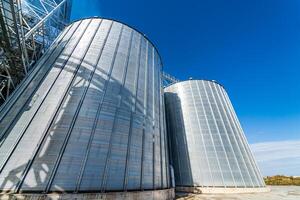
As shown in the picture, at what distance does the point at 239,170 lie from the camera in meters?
24.5

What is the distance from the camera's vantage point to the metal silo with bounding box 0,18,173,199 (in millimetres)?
10875

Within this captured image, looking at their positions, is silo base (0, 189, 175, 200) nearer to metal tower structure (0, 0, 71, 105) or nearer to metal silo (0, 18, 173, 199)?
metal silo (0, 18, 173, 199)

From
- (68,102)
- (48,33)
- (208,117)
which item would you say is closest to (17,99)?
(68,102)

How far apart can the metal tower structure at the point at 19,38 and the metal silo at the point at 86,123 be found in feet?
6.97

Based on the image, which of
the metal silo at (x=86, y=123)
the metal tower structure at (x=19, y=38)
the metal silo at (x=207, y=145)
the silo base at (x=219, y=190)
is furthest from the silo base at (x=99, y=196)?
the metal tower structure at (x=19, y=38)

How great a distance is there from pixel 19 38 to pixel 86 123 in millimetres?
8802

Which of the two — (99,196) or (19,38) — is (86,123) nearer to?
(99,196)

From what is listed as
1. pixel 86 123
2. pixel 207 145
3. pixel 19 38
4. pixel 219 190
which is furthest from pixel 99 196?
pixel 207 145

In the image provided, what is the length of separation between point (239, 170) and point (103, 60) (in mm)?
21356

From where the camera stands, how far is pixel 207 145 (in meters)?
26.4

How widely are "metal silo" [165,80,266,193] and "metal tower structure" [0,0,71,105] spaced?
20.6 metres

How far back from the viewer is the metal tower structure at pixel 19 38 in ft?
44.5

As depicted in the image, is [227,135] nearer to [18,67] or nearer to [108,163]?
[108,163]

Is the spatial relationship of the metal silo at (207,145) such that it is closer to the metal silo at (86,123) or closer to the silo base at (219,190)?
the silo base at (219,190)
